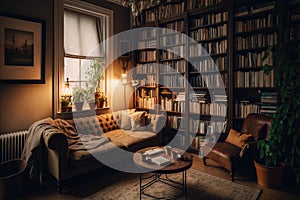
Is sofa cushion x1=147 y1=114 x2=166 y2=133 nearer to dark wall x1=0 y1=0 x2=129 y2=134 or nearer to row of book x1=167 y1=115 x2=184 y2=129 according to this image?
row of book x1=167 y1=115 x2=184 y2=129

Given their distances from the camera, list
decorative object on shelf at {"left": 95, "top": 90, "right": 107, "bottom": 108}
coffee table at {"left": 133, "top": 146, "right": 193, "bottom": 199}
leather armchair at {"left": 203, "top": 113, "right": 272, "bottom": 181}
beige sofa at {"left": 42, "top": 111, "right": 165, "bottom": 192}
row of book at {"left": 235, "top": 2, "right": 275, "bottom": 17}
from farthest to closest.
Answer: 1. decorative object on shelf at {"left": 95, "top": 90, "right": 107, "bottom": 108}
2. row of book at {"left": 235, "top": 2, "right": 275, "bottom": 17}
3. leather armchair at {"left": 203, "top": 113, "right": 272, "bottom": 181}
4. beige sofa at {"left": 42, "top": 111, "right": 165, "bottom": 192}
5. coffee table at {"left": 133, "top": 146, "right": 193, "bottom": 199}

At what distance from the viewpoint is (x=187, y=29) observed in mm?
4352

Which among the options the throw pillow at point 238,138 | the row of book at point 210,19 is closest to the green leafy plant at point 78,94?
the row of book at point 210,19

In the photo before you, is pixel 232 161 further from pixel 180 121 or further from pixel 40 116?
pixel 40 116

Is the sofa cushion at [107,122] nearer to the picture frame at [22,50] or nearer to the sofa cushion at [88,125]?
the sofa cushion at [88,125]

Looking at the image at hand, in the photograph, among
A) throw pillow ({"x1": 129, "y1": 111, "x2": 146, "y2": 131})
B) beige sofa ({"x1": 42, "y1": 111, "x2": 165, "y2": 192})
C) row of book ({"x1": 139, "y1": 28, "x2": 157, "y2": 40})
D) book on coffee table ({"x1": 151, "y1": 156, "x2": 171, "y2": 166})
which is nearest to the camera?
book on coffee table ({"x1": 151, "y1": 156, "x2": 171, "y2": 166})

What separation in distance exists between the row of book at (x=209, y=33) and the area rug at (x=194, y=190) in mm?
2425

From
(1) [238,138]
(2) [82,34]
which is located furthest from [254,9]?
(2) [82,34]

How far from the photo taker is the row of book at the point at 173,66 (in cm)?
453

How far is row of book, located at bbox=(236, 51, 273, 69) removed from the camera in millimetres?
3563

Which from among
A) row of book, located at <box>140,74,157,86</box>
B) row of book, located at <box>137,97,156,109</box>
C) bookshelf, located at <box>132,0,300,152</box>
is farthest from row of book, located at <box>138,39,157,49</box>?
row of book, located at <box>137,97,156,109</box>

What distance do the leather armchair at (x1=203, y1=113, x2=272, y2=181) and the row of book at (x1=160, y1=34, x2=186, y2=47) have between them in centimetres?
195

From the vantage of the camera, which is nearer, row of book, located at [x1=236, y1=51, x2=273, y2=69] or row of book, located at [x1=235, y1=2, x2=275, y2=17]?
row of book, located at [x1=235, y1=2, x2=275, y2=17]

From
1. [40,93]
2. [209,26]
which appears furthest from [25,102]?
[209,26]
